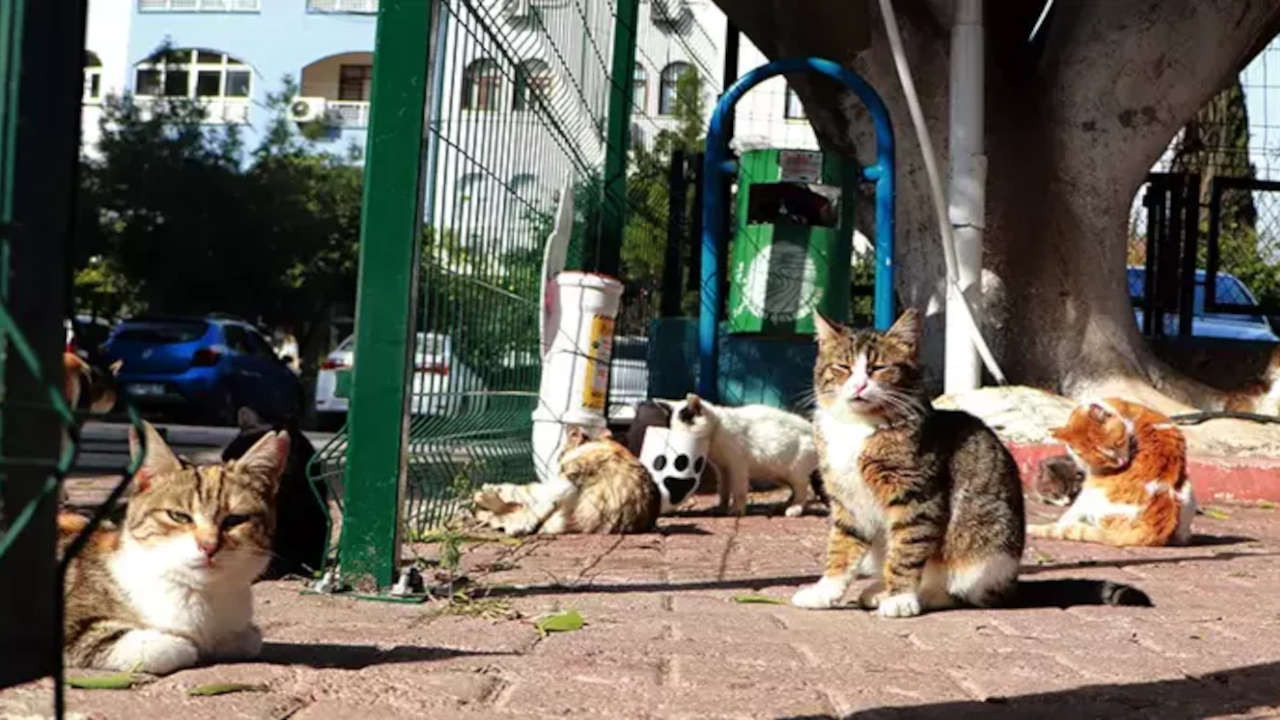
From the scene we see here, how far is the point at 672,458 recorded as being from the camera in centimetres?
777

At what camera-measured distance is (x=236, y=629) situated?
3322mm

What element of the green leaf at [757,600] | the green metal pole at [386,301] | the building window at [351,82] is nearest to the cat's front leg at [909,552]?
the green leaf at [757,600]

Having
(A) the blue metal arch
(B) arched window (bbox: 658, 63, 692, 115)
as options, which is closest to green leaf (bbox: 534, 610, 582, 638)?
(A) the blue metal arch

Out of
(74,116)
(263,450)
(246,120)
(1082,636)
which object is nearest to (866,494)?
(1082,636)

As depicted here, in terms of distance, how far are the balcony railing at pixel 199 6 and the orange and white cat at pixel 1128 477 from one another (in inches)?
1549

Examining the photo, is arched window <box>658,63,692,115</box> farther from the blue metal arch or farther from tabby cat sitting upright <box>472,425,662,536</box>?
tabby cat sitting upright <box>472,425,662,536</box>

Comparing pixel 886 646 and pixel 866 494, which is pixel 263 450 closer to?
pixel 886 646

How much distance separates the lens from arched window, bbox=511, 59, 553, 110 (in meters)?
6.71

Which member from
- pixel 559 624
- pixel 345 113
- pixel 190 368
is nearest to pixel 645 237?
pixel 559 624

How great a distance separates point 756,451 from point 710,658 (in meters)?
4.47

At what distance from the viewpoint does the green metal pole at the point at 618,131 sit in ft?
33.0

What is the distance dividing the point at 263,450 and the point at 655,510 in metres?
3.79

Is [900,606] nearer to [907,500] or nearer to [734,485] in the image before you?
[907,500]

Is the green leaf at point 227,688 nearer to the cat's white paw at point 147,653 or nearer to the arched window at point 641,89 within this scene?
the cat's white paw at point 147,653
